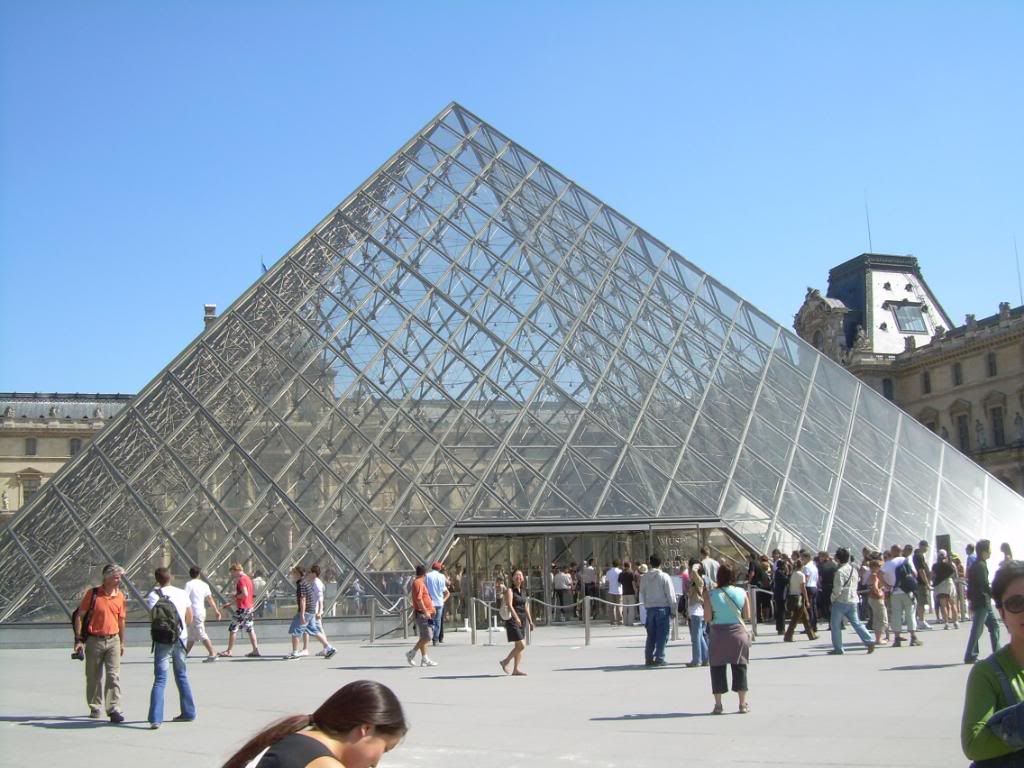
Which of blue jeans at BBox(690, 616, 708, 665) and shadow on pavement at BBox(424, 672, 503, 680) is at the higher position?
blue jeans at BBox(690, 616, 708, 665)

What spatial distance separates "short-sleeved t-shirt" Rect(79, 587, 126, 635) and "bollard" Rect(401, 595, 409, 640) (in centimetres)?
880

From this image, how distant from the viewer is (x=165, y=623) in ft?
32.3

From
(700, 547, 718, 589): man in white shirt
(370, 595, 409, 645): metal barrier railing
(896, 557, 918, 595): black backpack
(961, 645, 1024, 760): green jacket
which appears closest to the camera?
(961, 645, 1024, 760): green jacket

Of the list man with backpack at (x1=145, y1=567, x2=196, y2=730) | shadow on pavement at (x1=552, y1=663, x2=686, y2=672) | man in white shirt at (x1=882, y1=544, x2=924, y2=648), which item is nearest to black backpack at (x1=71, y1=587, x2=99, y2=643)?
man with backpack at (x1=145, y1=567, x2=196, y2=730)

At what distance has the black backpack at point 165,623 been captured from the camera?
9.81m

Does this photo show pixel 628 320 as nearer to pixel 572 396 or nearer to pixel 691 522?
pixel 572 396

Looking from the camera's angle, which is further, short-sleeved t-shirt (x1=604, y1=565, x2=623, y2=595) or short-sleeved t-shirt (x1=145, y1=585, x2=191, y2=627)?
short-sleeved t-shirt (x1=604, y1=565, x2=623, y2=595)

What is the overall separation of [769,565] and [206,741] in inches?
479

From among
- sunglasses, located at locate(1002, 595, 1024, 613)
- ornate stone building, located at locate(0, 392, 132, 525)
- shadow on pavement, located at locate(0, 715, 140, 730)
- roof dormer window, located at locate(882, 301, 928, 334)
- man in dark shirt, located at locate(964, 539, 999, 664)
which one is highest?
roof dormer window, located at locate(882, 301, 928, 334)

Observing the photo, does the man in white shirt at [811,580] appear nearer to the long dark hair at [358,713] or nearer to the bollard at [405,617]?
the bollard at [405,617]

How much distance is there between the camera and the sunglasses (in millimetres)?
3588

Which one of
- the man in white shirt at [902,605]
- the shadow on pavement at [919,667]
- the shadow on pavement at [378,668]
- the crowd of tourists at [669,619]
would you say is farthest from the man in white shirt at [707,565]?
the shadow on pavement at [378,668]

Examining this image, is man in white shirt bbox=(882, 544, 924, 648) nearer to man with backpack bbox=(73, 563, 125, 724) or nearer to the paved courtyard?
the paved courtyard

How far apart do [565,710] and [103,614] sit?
4177 mm
